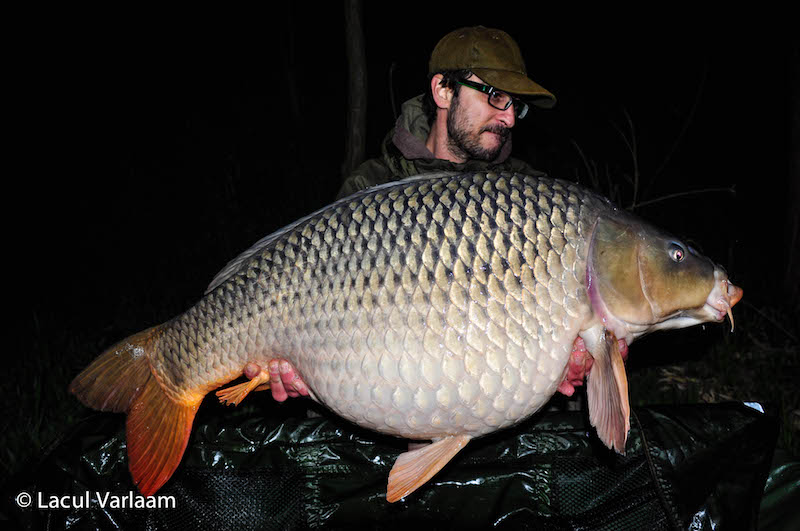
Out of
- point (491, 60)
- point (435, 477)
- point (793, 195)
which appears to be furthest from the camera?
point (793, 195)

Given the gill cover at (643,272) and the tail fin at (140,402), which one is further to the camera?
the tail fin at (140,402)

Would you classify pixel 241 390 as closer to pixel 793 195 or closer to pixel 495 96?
pixel 495 96

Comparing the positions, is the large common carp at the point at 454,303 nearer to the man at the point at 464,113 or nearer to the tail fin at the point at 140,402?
the tail fin at the point at 140,402

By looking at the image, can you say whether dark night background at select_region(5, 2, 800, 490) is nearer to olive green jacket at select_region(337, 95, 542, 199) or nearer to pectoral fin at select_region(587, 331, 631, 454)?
olive green jacket at select_region(337, 95, 542, 199)

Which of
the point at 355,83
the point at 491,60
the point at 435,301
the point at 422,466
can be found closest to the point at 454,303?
the point at 435,301

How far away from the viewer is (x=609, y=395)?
135cm

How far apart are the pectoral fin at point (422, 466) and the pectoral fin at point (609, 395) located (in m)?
0.29

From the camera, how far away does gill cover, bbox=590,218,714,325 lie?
4.35 feet

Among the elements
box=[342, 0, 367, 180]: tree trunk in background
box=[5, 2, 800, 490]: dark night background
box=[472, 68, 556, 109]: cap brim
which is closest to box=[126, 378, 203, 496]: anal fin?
box=[472, 68, 556, 109]: cap brim

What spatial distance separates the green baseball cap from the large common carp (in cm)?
61

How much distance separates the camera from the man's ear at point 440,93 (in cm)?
204

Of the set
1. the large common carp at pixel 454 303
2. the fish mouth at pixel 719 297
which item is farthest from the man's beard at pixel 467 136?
the fish mouth at pixel 719 297

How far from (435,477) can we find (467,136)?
106 centimetres

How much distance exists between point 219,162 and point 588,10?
6780 mm
